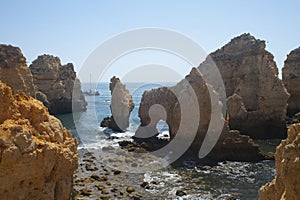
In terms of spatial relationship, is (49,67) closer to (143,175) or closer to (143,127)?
(143,127)

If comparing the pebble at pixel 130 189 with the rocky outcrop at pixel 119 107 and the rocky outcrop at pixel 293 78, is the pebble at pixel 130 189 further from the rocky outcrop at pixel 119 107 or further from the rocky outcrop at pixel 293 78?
the rocky outcrop at pixel 293 78

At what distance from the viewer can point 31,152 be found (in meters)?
14.2

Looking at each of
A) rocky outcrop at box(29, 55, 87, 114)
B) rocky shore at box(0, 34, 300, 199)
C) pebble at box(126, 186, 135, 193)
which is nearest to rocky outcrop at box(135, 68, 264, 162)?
rocky shore at box(0, 34, 300, 199)

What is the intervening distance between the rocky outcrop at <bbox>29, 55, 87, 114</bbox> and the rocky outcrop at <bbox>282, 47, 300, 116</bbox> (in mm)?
50620

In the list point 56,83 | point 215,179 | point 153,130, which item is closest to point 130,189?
point 215,179

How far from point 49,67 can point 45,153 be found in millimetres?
67099

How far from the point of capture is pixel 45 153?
1500 cm

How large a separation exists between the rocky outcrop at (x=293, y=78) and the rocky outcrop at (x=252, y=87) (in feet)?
36.6

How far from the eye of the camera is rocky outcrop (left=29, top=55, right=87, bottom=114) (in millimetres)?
77500

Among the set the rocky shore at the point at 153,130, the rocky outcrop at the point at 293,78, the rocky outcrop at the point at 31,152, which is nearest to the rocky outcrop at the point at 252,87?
the rocky shore at the point at 153,130

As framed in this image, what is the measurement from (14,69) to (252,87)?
38.8 metres

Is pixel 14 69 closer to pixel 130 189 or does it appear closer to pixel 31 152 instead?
pixel 130 189

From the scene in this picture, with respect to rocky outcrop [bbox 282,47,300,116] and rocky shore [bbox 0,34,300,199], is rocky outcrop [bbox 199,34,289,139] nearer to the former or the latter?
rocky shore [bbox 0,34,300,199]

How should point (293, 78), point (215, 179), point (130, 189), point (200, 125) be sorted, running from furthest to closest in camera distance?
point (293, 78)
point (200, 125)
point (215, 179)
point (130, 189)
